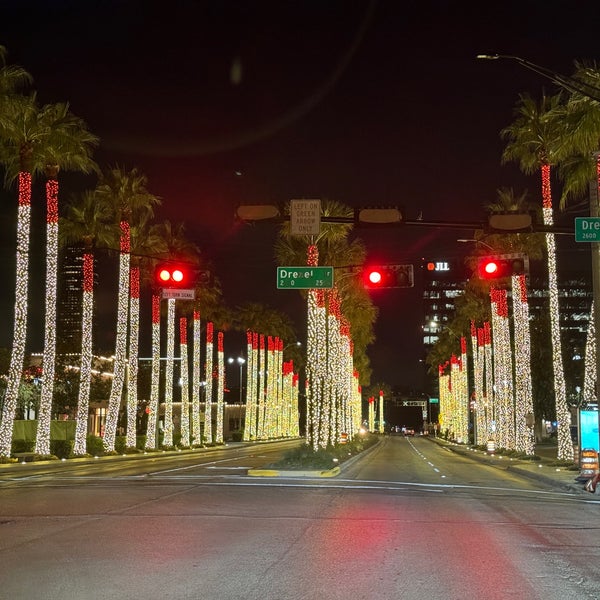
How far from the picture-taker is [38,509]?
57.0 feet

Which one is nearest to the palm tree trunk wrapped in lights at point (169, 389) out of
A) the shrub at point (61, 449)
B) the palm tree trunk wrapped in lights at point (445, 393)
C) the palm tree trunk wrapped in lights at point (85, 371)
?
the shrub at point (61, 449)

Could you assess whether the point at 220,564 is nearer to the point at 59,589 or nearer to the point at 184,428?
the point at 59,589

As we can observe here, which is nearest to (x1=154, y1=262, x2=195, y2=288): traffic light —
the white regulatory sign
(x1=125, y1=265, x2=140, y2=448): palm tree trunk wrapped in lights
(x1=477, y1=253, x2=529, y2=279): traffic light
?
the white regulatory sign

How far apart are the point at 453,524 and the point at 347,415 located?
57.4m

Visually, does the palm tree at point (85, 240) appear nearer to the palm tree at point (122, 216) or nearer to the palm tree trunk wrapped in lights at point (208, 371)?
the palm tree at point (122, 216)

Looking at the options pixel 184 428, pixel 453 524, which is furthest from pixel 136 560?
pixel 184 428

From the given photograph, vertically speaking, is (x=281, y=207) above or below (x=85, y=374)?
above

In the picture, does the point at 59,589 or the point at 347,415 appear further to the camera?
the point at 347,415

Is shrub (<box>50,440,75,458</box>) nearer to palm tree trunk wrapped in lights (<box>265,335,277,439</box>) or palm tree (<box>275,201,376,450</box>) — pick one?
palm tree (<box>275,201,376,450</box>)

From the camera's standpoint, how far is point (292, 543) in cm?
1298

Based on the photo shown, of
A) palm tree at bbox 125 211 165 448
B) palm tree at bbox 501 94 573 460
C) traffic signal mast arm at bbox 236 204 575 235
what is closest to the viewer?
traffic signal mast arm at bbox 236 204 575 235

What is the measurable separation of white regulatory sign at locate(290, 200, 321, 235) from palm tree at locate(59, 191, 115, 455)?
25414 mm

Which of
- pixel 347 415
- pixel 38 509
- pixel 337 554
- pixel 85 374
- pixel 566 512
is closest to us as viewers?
pixel 337 554

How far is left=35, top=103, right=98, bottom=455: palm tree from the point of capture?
128 feet
